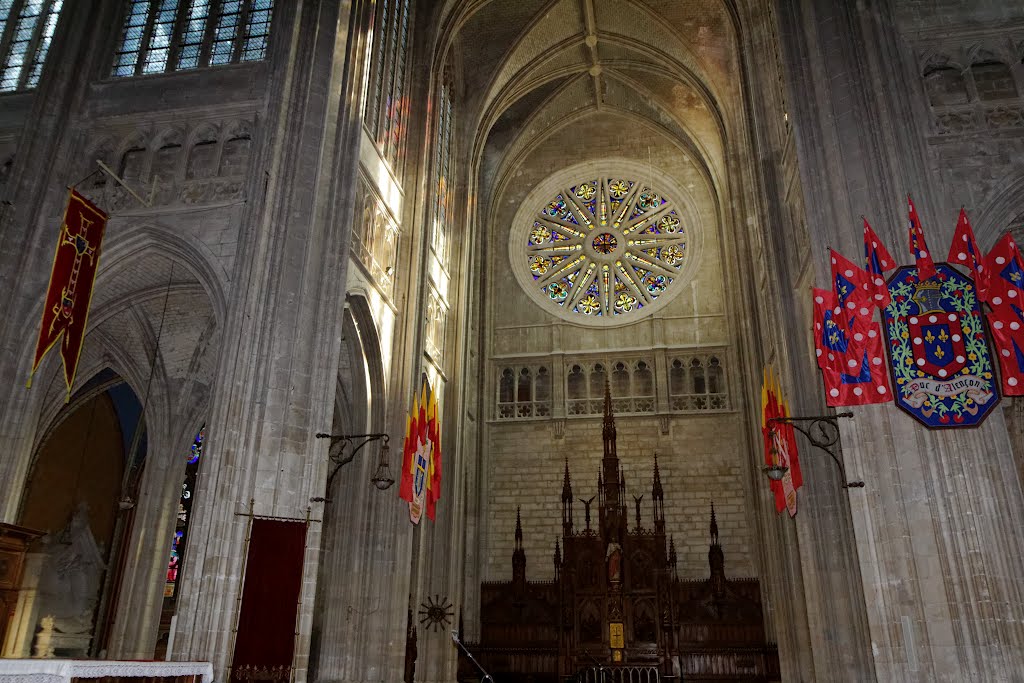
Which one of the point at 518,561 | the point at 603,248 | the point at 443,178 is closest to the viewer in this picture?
the point at 518,561

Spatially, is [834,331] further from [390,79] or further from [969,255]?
[390,79]

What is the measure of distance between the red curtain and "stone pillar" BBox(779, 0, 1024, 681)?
6.88 m

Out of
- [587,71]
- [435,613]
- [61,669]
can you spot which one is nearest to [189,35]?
[61,669]

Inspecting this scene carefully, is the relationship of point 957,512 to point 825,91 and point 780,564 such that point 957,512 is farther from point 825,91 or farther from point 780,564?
point 780,564

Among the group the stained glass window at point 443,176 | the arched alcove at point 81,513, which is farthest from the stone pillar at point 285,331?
the arched alcove at point 81,513

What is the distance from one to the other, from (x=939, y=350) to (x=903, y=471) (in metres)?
1.47

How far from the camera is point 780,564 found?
52.6ft

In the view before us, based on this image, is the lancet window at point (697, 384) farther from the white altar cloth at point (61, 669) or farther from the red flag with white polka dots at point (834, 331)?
the white altar cloth at point (61, 669)

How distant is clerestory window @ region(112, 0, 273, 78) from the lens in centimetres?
1411

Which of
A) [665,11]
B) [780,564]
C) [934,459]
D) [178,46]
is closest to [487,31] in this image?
[665,11]

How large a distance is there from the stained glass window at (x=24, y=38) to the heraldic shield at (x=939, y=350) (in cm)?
1450

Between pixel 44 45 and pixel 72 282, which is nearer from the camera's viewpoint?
pixel 72 282

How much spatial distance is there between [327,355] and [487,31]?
45.6ft

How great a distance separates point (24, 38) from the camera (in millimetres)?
14719
